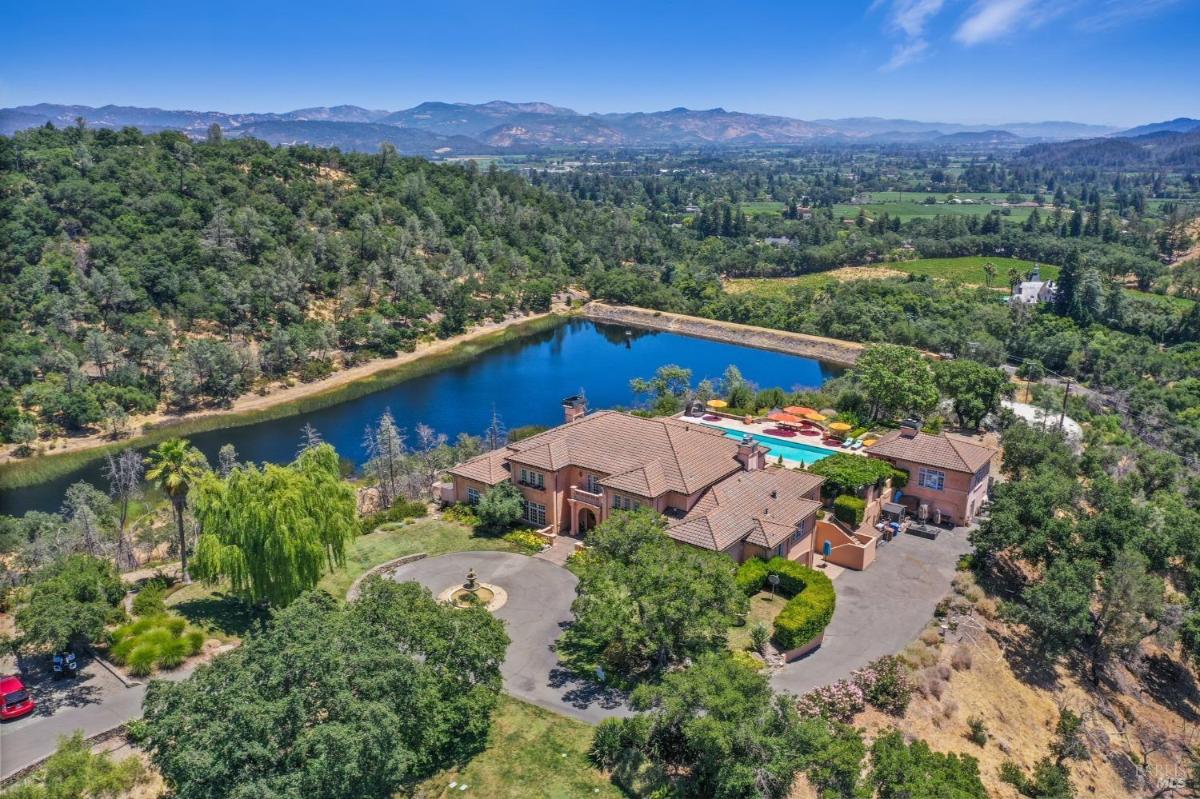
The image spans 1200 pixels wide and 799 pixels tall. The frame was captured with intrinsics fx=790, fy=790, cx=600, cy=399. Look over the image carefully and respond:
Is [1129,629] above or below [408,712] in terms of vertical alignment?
below

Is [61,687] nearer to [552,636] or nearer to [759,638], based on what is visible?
[552,636]

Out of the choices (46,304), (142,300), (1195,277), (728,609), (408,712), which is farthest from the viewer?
(1195,277)

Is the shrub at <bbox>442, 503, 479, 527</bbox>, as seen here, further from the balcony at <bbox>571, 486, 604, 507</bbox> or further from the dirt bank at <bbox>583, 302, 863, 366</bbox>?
the dirt bank at <bbox>583, 302, 863, 366</bbox>

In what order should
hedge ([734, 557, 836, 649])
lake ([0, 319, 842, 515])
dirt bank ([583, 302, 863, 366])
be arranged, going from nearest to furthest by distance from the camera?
hedge ([734, 557, 836, 649]) → lake ([0, 319, 842, 515]) → dirt bank ([583, 302, 863, 366])

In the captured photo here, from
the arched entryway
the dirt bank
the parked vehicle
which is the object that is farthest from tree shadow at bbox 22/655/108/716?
the dirt bank

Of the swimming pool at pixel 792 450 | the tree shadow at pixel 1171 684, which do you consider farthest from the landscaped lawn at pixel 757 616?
the tree shadow at pixel 1171 684

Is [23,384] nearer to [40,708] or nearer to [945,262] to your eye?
[40,708]

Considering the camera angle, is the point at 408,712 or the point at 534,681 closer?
the point at 408,712

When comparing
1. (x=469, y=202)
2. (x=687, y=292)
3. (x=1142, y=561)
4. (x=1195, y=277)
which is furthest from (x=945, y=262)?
(x=1142, y=561)

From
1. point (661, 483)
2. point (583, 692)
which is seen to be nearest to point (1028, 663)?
point (661, 483)
